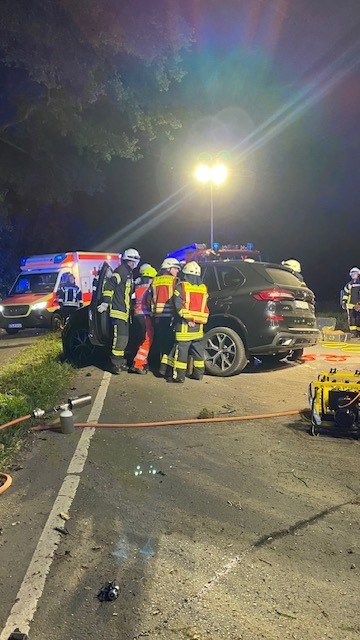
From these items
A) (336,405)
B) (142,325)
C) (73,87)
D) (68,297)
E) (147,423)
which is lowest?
(147,423)

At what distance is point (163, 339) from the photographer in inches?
319

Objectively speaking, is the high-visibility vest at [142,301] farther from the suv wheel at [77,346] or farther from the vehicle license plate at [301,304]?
the vehicle license plate at [301,304]

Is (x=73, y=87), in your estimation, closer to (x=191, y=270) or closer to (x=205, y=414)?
(x=191, y=270)

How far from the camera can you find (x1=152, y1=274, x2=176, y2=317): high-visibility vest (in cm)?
779

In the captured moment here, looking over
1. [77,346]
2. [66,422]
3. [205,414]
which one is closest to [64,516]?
[66,422]

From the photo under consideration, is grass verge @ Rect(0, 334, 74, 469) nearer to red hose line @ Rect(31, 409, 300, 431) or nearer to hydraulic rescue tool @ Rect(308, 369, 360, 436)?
red hose line @ Rect(31, 409, 300, 431)

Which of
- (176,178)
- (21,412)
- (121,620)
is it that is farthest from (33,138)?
(176,178)

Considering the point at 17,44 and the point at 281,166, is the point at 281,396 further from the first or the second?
the point at 281,166

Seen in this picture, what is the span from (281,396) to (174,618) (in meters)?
4.44

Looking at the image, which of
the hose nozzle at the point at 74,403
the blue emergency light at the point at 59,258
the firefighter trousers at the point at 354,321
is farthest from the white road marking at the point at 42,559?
the blue emergency light at the point at 59,258

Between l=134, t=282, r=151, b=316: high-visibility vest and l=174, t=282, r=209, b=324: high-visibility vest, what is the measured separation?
2.80 feet

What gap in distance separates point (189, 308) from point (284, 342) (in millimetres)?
1501

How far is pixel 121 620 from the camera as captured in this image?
7.98 ft

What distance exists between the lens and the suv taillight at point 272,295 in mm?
7445
